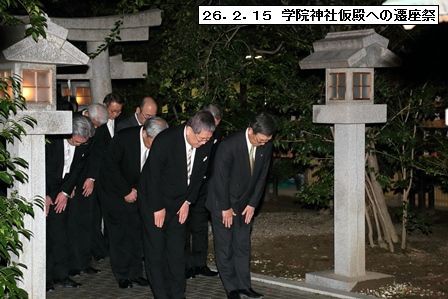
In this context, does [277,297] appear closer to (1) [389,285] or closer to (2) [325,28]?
(1) [389,285]

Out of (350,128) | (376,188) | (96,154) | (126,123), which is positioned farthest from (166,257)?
(376,188)

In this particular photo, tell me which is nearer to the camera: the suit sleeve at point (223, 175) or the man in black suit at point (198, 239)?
the suit sleeve at point (223, 175)

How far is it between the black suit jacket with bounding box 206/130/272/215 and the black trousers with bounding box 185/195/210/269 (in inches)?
52.5

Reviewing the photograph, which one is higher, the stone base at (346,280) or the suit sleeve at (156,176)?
the suit sleeve at (156,176)

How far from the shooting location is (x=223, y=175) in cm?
934

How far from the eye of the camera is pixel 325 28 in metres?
13.0

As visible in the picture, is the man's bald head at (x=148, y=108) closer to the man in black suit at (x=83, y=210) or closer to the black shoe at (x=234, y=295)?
the man in black suit at (x=83, y=210)

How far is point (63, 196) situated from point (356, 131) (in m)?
3.44

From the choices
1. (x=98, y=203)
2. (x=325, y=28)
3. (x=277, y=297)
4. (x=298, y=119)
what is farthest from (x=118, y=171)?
(x=325, y=28)

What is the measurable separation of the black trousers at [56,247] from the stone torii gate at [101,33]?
547 centimetres

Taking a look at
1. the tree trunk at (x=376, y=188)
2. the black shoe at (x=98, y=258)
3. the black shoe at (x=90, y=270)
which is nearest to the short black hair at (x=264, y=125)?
the black shoe at (x=90, y=270)

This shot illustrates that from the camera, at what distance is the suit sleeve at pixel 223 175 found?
933cm

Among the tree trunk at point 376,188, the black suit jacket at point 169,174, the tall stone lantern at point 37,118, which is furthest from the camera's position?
the tree trunk at point 376,188

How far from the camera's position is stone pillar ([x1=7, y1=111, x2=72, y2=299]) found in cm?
831
